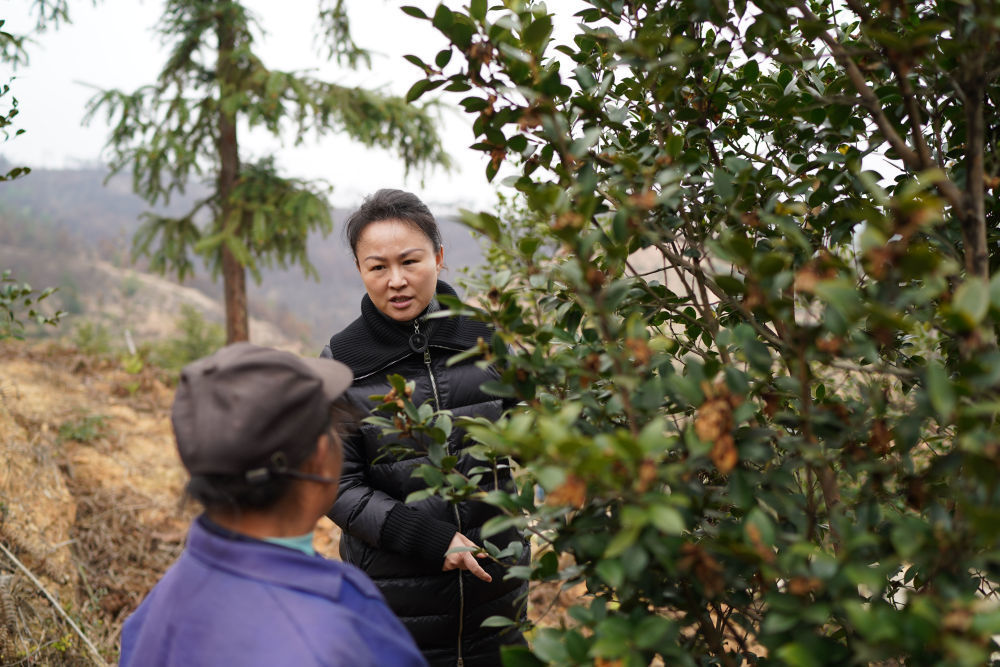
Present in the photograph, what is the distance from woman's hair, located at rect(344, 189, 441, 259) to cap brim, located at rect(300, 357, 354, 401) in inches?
35.2

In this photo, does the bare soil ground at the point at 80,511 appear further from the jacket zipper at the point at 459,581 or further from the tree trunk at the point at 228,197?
the tree trunk at the point at 228,197

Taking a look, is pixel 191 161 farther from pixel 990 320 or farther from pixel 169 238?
pixel 990 320

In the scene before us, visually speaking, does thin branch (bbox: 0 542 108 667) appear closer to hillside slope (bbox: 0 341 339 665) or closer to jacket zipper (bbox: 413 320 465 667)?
hillside slope (bbox: 0 341 339 665)

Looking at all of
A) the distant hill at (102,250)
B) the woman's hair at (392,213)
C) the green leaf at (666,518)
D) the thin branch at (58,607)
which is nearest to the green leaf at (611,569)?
the green leaf at (666,518)

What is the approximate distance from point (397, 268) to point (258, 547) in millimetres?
1098

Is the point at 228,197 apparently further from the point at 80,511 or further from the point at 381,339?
the point at 381,339

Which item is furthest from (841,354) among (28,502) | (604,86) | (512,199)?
(28,502)

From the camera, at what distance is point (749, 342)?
0.94 m

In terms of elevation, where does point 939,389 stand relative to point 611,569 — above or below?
above

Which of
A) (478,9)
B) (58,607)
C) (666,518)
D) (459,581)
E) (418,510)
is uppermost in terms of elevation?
(478,9)

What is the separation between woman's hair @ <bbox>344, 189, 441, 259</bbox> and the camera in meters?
1.99

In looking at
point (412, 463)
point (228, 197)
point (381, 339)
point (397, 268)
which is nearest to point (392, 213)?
point (397, 268)

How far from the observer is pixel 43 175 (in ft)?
178

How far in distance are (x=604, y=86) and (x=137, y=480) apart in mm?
5890
